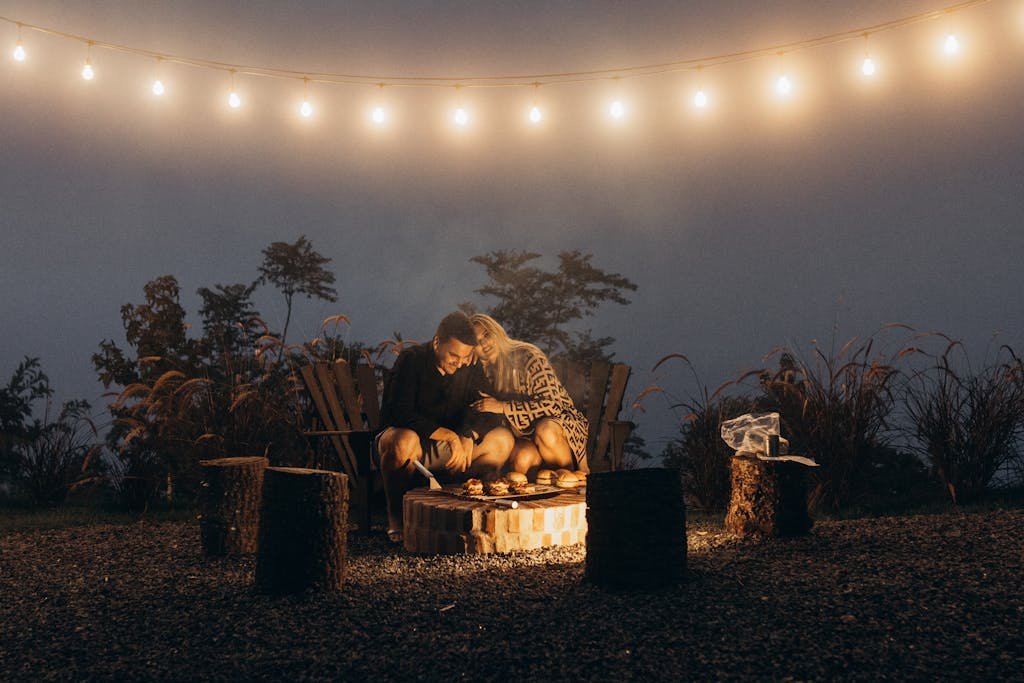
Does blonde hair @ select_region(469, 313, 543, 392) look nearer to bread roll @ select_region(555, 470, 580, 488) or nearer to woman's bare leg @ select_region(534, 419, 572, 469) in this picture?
woman's bare leg @ select_region(534, 419, 572, 469)

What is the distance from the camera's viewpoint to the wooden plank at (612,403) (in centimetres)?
466

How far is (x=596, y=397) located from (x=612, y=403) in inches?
5.0

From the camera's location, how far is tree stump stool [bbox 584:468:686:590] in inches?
108

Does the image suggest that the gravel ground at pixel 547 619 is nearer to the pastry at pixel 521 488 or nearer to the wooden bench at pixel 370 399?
the pastry at pixel 521 488

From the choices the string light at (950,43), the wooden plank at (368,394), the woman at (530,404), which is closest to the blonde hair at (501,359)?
the woman at (530,404)

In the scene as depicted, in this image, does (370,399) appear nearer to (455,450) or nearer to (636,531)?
(455,450)

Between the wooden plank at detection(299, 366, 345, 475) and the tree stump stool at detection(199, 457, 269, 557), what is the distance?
0.91 meters

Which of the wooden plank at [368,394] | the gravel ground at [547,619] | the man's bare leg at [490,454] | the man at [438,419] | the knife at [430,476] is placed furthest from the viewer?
the wooden plank at [368,394]

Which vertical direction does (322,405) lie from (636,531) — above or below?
above

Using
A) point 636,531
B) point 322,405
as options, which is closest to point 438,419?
point 322,405

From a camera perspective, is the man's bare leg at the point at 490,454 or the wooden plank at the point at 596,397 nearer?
the man's bare leg at the point at 490,454

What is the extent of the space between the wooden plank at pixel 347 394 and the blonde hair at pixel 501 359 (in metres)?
0.95

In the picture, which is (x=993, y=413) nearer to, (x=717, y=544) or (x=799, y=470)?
(x=799, y=470)

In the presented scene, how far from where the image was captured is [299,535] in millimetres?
2793
